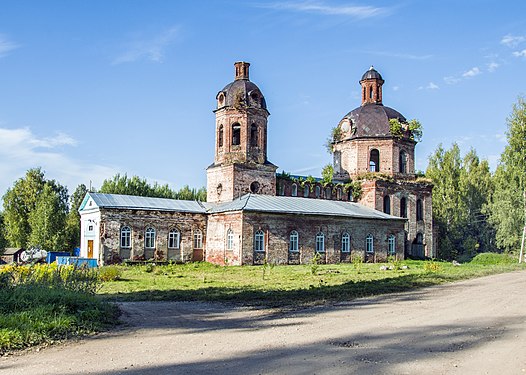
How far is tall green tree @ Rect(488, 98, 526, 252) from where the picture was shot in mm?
35906

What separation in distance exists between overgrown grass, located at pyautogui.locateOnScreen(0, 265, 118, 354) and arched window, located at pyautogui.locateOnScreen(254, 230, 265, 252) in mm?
19018

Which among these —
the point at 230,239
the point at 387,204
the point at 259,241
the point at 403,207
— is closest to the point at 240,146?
the point at 230,239

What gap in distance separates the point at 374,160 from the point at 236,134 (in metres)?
11.4

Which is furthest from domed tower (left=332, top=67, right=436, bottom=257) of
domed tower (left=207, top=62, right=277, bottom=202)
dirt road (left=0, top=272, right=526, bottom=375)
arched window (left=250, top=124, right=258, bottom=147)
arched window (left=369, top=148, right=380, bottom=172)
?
dirt road (left=0, top=272, right=526, bottom=375)

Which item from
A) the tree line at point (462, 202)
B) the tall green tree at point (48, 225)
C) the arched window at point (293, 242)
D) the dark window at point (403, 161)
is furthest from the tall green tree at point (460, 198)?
the tall green tree at point (48, 225)

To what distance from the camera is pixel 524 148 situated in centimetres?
3588

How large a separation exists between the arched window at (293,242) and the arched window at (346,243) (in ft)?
11.4

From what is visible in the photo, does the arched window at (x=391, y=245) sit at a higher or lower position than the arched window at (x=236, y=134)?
lower

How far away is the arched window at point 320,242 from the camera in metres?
33.8

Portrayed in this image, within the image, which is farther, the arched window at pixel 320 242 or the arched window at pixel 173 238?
the arched window at pixel 320 242

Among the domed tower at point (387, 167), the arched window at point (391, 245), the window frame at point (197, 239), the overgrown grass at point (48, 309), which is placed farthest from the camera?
the domed tower at point (387, 167)

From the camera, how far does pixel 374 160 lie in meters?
41.3

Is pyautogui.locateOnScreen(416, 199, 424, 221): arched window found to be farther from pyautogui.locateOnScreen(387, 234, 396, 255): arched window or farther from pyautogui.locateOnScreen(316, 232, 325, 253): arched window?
pyautogui.locateOnScreen(316, 232, 325, 253): arched window

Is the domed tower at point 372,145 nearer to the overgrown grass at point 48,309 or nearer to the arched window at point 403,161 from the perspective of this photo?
the arched window at point 403,161
